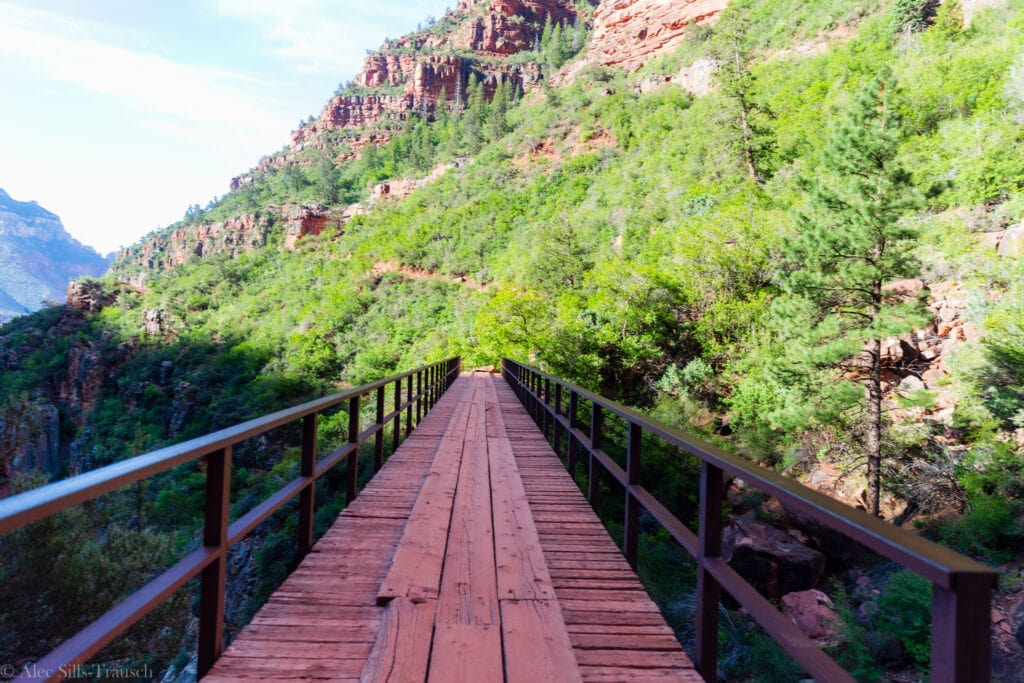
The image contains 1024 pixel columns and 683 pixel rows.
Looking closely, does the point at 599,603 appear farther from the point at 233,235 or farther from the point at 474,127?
the point at 233,235

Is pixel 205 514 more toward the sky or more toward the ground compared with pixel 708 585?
more toward the sky

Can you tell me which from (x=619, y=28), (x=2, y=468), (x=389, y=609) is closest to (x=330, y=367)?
(x=2, y=468)

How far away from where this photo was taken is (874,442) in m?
14.0

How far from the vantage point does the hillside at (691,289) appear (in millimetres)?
13719

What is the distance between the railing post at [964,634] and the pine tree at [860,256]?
15.6 meters

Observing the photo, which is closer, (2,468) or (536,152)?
(2,468)

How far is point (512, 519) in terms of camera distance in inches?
142

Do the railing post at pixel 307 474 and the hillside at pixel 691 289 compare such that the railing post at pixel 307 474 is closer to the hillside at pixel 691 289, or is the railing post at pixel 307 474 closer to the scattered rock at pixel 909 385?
Result: the hillside at pixel 691 289

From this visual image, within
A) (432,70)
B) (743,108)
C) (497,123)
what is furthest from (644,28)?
(743,108)

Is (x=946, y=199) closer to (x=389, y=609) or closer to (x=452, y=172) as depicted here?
(x=389, y=609)

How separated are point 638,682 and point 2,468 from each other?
1821 cm

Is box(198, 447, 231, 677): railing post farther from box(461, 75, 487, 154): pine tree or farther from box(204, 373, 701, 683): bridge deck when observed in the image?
box(461, 75, 487, 154): pine tree

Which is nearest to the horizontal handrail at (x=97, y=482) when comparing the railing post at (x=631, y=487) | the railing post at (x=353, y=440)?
the railing post at (x=353, y=440)

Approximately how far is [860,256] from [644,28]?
281 ft
